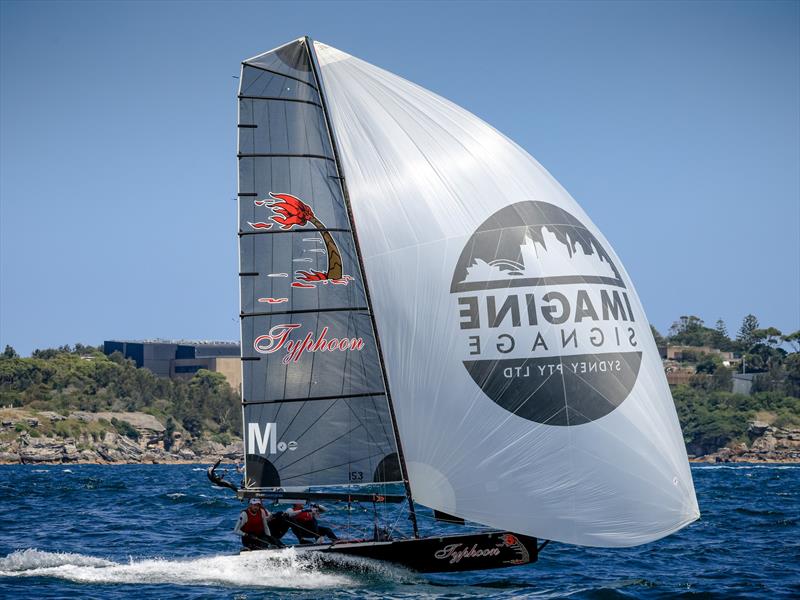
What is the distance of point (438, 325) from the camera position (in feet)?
45.7

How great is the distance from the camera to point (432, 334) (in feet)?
45.7

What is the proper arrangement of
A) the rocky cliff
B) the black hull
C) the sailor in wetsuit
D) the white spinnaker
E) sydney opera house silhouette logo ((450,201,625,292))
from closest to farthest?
the white spinnaker
the black hull
sydney opera house silhouette logo ((450,201,625,292))
the sailor in wetsuit
the rocky cliff

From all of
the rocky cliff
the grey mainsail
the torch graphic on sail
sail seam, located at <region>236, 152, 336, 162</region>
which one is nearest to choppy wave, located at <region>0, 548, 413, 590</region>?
the grey mainsail

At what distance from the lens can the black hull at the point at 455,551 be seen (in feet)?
44.8

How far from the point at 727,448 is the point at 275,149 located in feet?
312

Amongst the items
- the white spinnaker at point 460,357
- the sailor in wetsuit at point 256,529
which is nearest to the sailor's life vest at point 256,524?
the sailor in wetsuit at point 256,529

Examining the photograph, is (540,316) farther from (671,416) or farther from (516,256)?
(671,416)

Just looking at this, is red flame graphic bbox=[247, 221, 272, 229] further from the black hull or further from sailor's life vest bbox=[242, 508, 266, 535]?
the black hull

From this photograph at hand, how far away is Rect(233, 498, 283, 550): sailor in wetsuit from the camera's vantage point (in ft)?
47.6

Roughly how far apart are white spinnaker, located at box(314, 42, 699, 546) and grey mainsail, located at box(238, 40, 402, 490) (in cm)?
50

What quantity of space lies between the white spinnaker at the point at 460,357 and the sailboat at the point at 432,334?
0.08ft

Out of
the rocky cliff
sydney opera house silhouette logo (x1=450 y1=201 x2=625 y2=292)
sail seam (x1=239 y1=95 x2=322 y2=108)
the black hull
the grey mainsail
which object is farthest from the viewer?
the rocky cliff

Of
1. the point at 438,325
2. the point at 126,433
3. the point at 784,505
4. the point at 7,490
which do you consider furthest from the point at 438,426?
the point at 126,433

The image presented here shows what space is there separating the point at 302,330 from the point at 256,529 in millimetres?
2739
